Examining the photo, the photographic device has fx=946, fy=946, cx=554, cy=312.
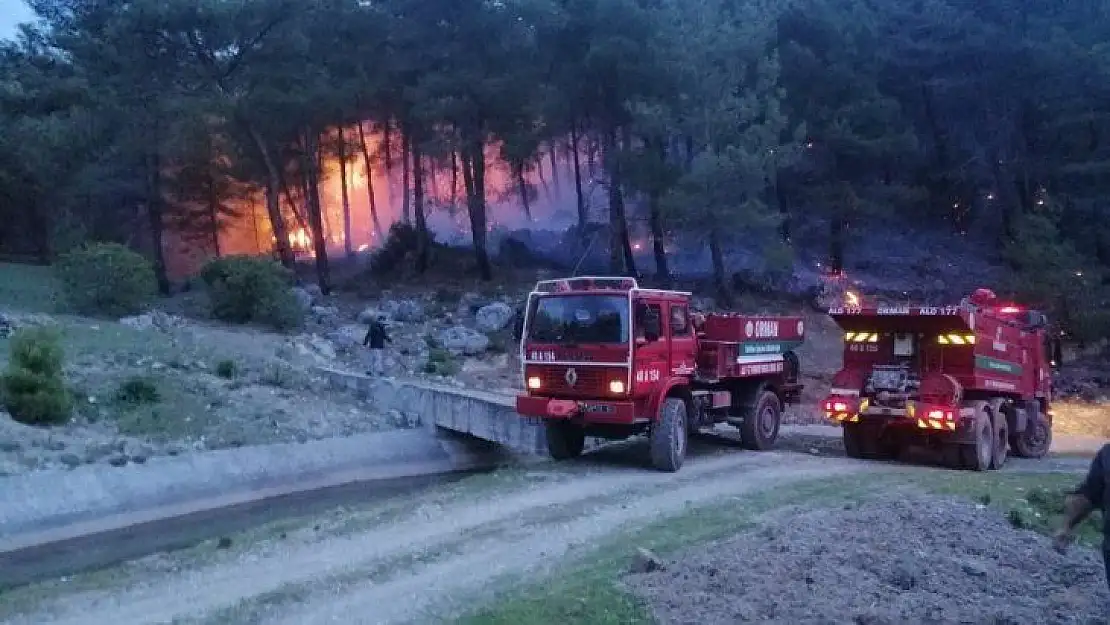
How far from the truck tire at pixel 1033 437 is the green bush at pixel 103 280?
26.9 metres

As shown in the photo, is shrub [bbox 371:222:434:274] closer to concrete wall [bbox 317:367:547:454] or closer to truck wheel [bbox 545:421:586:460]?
concrete wall [bbox 317:367:547:454]

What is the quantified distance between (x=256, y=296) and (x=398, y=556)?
23.9 meters

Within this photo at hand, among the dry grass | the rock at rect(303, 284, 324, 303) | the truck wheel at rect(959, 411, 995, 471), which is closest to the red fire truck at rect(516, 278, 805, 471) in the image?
the truck wheel at rect(959, 411, 995, 471)

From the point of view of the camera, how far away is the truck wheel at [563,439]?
16969 mm

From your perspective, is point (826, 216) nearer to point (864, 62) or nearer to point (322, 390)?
point (864, 62)

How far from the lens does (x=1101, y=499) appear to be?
6250mm

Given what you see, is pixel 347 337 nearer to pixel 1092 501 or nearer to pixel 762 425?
pixel 762 425

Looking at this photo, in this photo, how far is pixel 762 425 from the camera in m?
18.9

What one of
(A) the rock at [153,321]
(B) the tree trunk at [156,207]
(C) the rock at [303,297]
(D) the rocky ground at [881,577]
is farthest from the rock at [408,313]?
(D) the rocky ground at [881,577]

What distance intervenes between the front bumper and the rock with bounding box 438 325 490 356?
16186mm

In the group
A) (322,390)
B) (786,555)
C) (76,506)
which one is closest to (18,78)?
(322,390)

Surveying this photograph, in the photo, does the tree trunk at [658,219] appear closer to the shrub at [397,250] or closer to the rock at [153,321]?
the shrub at [397,250]

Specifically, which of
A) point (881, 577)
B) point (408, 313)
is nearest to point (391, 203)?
point (408, 313)

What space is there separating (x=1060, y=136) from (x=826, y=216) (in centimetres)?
1052
